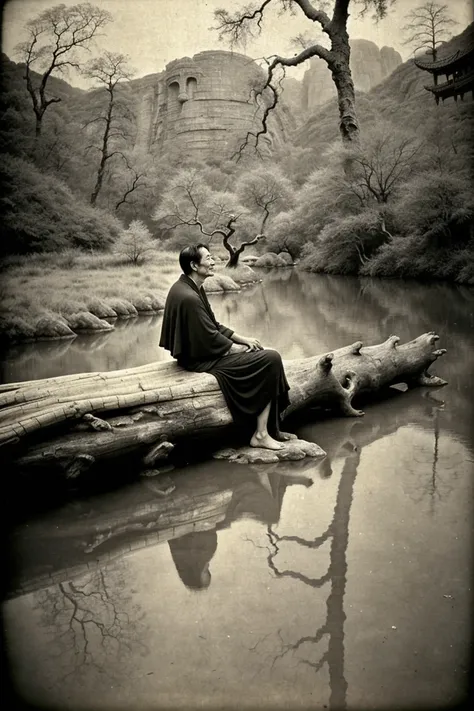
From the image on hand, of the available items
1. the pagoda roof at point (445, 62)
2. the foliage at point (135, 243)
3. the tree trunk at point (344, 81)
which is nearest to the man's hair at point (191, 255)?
the foliage at point (135, 243)

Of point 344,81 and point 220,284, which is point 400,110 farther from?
point 220,284

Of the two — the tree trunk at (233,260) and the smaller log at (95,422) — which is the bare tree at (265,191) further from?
the smaller log at (95,422)

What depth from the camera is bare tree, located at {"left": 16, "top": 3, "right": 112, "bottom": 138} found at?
22.1 feet

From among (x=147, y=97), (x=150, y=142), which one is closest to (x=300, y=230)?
(x=150, y=142)

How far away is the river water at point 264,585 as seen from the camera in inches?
67.6

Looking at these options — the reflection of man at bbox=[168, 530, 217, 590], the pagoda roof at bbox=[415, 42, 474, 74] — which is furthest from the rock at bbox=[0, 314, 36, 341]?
the pagoda roof at bbox=[415, 42, 474, 74]

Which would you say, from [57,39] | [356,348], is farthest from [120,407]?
[57,39]

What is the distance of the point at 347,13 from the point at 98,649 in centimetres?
1255

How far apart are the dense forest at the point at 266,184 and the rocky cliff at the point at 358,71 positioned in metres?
0.38

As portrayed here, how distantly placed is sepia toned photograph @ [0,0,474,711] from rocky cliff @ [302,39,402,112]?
0.24 feet

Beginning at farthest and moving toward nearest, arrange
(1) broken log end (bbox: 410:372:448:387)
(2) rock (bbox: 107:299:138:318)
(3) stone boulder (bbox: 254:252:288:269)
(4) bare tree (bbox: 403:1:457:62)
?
(3) stone boulder (bbox: 254:252:288:269)
(2) rock (bbox: 107:299:138:318)
(4) bare tree (bbox: 403:1:457:62)
(1) broken log end (bbox: 410:372:448:387)

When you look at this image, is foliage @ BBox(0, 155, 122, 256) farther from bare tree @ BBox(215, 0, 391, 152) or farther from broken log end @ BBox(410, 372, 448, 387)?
broken log end @ BBox(410, 372, 448, 387)

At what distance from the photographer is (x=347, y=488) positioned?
3.19 meters

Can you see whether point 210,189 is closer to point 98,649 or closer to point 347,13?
point 347,13
